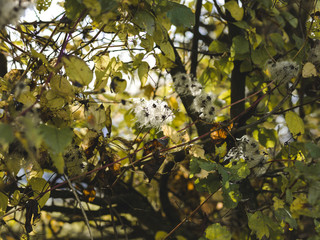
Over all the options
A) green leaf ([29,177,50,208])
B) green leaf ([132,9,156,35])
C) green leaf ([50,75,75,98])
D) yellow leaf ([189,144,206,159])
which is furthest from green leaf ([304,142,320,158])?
green leaf ([29,177,50,208])

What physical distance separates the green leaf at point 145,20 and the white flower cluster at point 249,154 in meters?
0.46

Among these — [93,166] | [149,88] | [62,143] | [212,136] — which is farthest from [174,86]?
[62,143]

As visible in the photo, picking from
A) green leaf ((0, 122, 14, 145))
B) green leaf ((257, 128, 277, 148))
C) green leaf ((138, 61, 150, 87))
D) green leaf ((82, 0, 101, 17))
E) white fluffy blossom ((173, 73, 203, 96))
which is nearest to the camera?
green leaf ((0, 122, 14, 145))

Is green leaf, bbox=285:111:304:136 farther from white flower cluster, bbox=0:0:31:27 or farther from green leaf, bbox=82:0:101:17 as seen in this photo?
white flower cluster, bbox=0:0:31:27

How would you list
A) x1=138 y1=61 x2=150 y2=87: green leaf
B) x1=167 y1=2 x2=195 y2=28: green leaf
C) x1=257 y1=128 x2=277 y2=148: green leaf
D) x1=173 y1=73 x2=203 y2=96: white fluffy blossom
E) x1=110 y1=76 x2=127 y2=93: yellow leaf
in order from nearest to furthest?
x1=167 y1=2 x2=195 y2=28: green leaf
x1=110 y1=76 x2=127 y2=93: yellow leaf
x1=138 y1=61 x2=150 y2=87: green leaf
x1=173 y1=73 x2=203 y2=96: white fluffy blossom
x1=257 y1=128 x2=277 y2=148: green leaf

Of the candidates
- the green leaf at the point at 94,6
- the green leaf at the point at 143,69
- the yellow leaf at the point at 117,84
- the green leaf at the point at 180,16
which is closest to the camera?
the green leaf at the point at 94,6

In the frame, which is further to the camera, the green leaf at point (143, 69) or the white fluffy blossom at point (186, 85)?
the white fluffy blossom at point (186, 85)

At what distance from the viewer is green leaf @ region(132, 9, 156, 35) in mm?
748

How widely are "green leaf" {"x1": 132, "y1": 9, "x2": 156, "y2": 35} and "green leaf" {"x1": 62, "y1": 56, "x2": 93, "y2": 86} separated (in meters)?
0.18

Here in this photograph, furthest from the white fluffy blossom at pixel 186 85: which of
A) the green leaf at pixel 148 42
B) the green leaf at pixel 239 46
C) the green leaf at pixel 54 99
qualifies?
the green leaf at pixel 54 99

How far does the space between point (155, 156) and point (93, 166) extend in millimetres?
260

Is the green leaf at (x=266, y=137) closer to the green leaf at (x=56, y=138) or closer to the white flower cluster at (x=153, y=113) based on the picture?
the white flower cluster at (x=153, y=113)

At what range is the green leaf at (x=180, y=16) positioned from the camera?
2.40ft

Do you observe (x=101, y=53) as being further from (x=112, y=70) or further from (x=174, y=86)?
(x=174, y=86)
